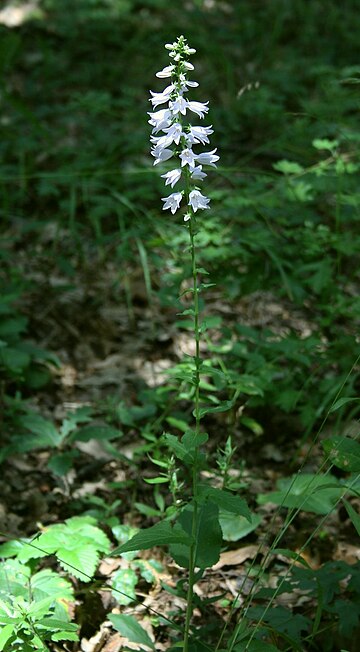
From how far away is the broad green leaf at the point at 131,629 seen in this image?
1.79 m

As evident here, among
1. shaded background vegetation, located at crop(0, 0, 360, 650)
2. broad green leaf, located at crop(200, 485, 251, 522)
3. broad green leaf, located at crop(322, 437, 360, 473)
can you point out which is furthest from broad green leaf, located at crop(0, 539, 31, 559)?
broad green leaf, located at crop(322, 437, 360, 473)

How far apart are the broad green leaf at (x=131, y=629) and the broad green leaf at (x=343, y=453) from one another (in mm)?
738

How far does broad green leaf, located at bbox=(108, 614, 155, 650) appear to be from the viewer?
70.5 inches

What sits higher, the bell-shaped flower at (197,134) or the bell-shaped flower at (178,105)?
the bell-shaped flower at (178,105)

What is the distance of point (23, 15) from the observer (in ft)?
20.3

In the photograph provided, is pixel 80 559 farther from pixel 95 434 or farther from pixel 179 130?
pixel 179 130

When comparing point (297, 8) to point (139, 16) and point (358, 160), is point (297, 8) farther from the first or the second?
point (358, 160)

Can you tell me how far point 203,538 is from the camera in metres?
1.72

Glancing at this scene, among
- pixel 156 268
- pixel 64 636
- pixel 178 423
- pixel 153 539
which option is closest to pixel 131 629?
pixel 64 636

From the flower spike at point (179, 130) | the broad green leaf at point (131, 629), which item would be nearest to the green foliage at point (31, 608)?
the broad green leaf at point (131, 629)

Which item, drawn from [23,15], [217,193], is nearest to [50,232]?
[217,193]

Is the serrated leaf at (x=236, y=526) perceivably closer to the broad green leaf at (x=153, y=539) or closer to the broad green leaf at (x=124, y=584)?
the broad green leaf at (x=124, y=584)

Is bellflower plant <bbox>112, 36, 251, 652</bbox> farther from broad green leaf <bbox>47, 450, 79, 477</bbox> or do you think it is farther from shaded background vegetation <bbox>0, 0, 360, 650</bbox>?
broad green leaf <bbox>47, 450, 79, 477</bbox>

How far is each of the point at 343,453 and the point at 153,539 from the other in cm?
52
